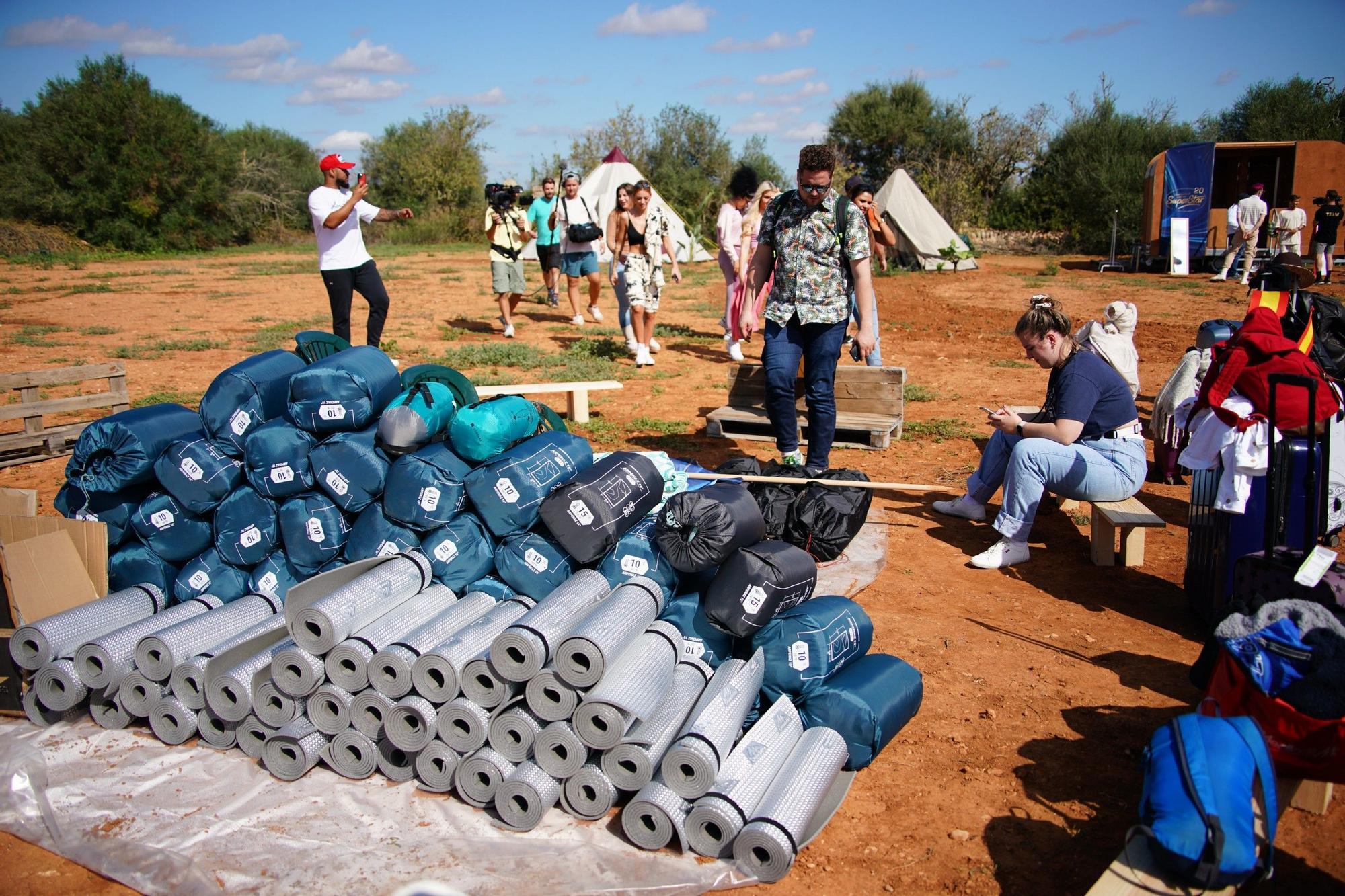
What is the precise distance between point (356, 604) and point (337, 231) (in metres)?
5.19

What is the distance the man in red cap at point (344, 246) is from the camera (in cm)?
776

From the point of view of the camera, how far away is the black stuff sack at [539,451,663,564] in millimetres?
3824

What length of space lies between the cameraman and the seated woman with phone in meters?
8.47

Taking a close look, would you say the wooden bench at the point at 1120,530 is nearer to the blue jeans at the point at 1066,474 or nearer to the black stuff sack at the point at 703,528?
the blue jeans at the point at 1066,474

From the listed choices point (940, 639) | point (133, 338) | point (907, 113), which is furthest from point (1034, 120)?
point (940, 639)

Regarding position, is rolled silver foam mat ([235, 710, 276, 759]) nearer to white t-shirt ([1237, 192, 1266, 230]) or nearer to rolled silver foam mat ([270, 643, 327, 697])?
rolled silver foam mat ([270, 643, 327, 697])

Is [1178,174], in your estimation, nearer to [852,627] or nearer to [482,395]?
[482,395]

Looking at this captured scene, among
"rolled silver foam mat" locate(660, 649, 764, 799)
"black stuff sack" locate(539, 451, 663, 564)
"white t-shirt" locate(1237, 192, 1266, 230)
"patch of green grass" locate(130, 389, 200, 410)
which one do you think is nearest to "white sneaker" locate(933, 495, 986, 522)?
"black stuff sack" locate(539, 451, 663, 564)

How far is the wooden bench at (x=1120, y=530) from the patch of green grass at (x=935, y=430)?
271cm

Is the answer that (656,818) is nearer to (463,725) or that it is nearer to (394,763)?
(463,725)

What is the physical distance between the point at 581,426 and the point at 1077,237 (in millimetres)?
26141

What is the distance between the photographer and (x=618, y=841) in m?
3.14

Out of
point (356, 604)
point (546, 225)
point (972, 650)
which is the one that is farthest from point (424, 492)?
point (546, 225)

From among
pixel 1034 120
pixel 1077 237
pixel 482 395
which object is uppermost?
pixel 1034 120
